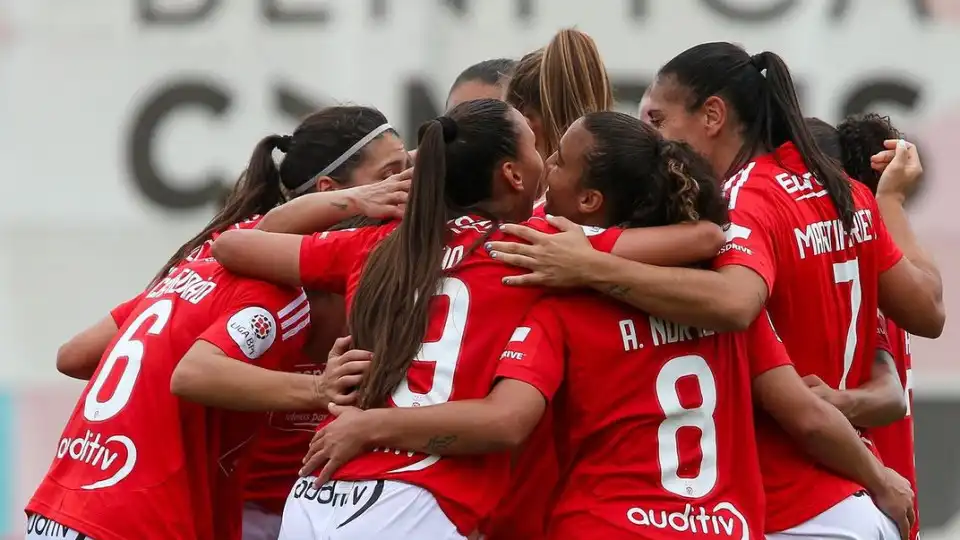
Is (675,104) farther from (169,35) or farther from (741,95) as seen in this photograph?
(169,35)

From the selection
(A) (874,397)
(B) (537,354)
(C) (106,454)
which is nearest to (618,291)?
(B) (537,354)

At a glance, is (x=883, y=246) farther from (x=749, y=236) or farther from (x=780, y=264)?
(x=749, y=236)

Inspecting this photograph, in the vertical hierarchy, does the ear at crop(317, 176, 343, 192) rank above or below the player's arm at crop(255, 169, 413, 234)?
below

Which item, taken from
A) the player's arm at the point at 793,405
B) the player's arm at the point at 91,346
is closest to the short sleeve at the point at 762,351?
the player's arm at the point at 793,405

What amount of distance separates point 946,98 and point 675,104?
4.35 meters

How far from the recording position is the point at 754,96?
3.47m

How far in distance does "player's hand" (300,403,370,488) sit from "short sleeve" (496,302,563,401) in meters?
0.31

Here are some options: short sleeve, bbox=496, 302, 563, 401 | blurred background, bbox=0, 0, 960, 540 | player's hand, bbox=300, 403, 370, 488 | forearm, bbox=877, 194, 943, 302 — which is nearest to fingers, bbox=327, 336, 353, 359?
player's hand, bbox=300, 403, 370, 488

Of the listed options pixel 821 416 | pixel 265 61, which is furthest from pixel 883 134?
pixel 265 61

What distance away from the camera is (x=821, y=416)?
125 inches

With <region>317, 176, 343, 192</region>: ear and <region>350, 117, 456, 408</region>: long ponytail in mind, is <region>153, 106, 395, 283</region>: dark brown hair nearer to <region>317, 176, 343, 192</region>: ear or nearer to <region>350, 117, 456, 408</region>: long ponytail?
<region>317, 176, 343, 192</region>: ear

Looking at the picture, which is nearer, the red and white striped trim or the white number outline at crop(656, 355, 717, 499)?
the white number outline at crop(656, 355, 717, 499)

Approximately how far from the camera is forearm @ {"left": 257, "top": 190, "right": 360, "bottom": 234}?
11.3 ft

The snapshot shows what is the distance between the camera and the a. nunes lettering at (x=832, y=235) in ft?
10.9
